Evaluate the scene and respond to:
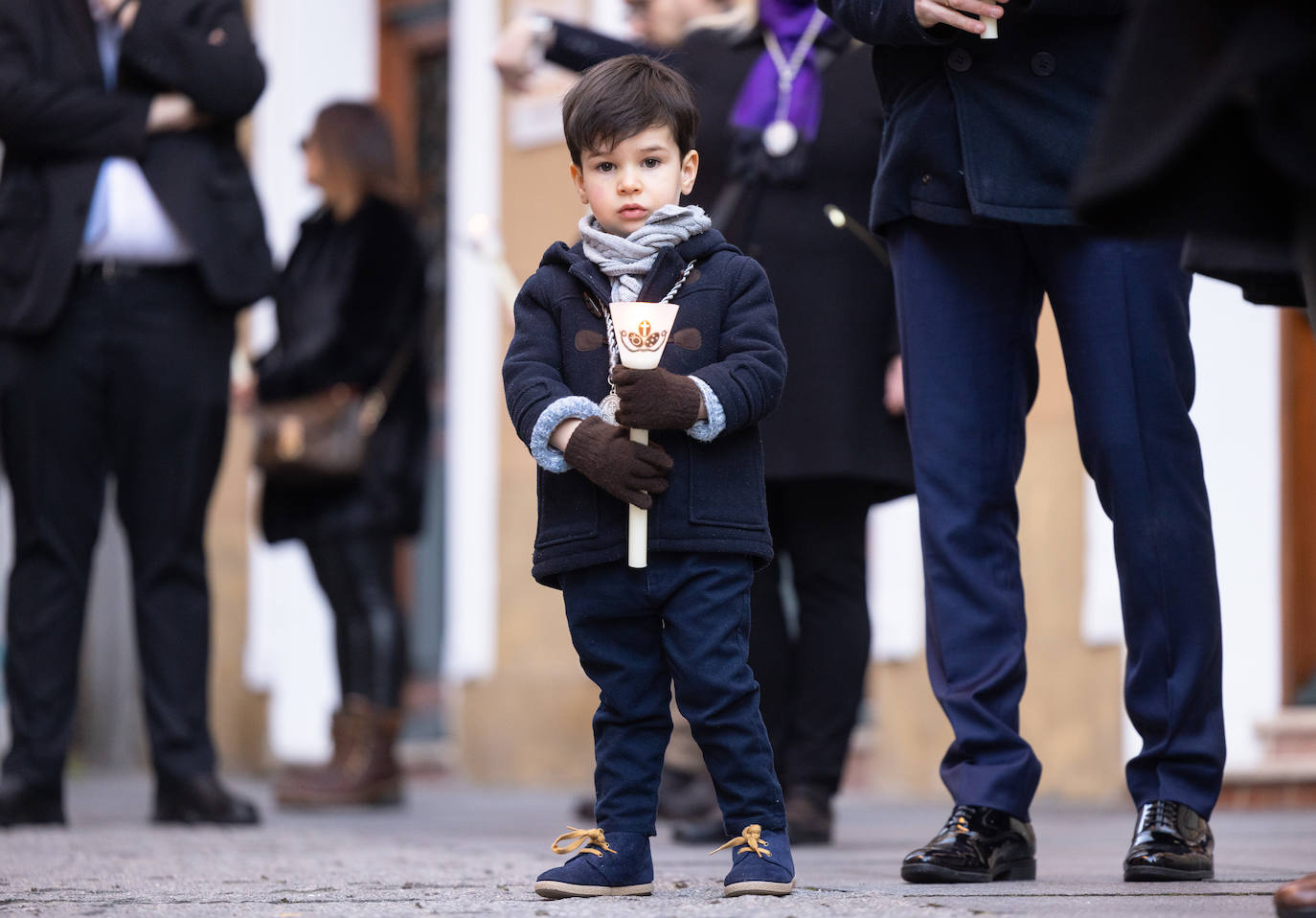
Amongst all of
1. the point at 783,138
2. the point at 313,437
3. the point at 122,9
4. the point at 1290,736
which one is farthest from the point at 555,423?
the point at 1290,736

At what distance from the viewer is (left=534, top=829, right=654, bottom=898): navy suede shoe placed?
289 centimetres

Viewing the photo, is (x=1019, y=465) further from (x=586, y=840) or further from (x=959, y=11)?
(x=586, y=840)

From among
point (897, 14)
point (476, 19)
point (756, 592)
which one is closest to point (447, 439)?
point (476, 19)

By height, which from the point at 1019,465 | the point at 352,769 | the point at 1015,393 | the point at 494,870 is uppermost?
the point at 1015,393

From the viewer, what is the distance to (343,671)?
6301 mm

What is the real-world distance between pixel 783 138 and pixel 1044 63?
115 centimetres

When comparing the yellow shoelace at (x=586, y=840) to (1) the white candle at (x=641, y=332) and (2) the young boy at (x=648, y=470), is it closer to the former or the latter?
(2) the young boy at (x=648, y=470)

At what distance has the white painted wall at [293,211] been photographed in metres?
8.92

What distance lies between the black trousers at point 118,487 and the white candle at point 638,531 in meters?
2.32

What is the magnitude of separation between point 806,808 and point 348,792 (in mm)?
2203

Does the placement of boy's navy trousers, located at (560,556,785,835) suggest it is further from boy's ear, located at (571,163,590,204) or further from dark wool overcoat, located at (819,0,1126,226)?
dark wool overcoat, located at (819,0,1126,226)

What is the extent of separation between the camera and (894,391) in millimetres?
4379

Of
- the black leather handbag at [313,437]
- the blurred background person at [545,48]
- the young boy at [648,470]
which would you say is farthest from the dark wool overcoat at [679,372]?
the black leather handbag at [313,437]

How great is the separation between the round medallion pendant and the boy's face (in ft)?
4.79
